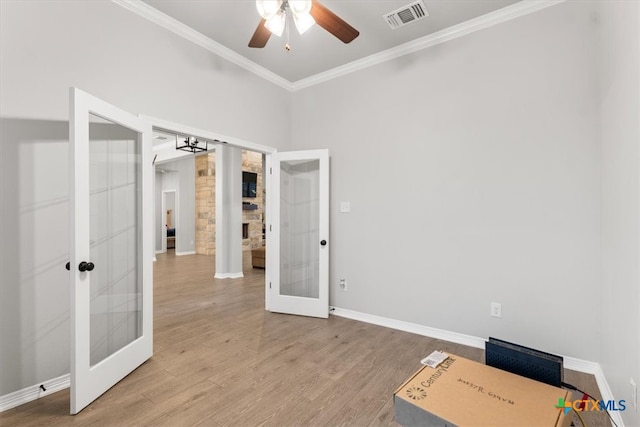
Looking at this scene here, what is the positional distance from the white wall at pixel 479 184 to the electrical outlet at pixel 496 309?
0.04m

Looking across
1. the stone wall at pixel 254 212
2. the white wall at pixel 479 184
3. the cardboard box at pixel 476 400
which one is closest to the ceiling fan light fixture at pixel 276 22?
the white wall at pixel 479 184

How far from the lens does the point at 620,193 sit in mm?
1778

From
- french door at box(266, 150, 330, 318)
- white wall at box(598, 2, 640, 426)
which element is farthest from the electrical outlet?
french door at box(266, 150, 330, 318)

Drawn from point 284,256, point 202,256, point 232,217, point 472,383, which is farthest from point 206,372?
point 202,256

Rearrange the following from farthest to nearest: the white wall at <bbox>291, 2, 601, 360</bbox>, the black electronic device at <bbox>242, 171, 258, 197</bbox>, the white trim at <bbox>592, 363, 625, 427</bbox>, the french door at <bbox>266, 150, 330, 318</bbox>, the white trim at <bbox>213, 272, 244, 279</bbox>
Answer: the black electronic device at <bbox>242, 171, 258, 197</bbox> → the white trim at <bbox>213, 272, 244, 279</bbox> → the french door at <bbox>266, 150, 330, 318</bbox> → the white wall at <bbox>291, 2, 601, 360</bbox> → the white trim at <bbox>592, 363, 625, 427</bbox>

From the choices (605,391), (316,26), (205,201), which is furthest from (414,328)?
(205,201)

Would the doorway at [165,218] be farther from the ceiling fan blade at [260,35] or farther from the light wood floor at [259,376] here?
the ceiling fan blade at [260,35]

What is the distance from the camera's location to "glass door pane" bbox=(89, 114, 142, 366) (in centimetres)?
217

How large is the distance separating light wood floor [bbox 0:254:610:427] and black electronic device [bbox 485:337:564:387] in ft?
2.62

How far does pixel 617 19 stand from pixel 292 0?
2.01 metres

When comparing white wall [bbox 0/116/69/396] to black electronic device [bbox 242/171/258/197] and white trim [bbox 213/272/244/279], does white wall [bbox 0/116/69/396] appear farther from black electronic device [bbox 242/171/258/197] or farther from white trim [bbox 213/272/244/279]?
black electronic device [bbox 242/171/258/197]

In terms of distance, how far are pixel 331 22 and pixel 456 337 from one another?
3014 millimetres

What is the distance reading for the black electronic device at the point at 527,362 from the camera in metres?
1.33

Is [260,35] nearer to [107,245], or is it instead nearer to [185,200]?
[107,245]
